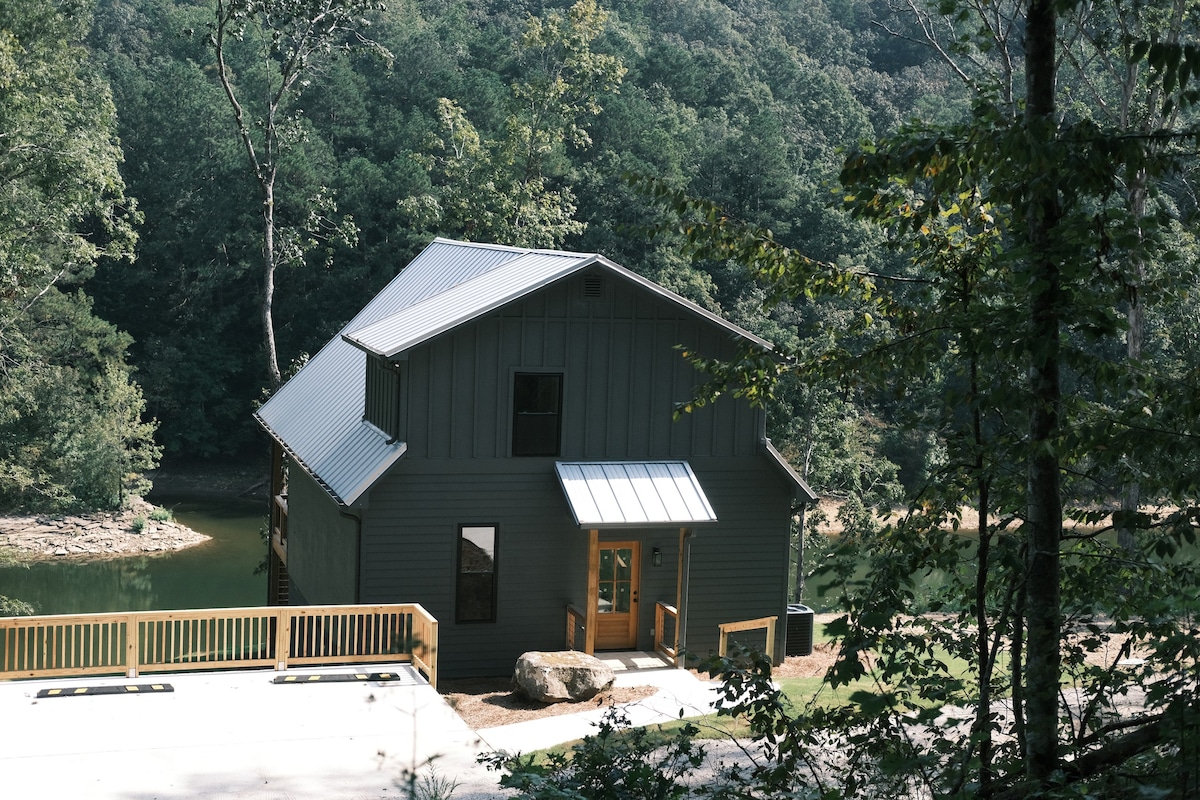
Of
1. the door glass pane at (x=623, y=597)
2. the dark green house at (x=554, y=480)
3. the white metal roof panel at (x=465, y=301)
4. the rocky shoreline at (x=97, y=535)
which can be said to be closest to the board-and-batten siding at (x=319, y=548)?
the dark green house at (x=554, y=480)

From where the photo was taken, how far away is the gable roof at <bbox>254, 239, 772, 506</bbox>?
55.0 feet

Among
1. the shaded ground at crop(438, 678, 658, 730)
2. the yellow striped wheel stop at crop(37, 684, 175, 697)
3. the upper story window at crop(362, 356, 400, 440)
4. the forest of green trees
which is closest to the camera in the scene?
the forest of green trees

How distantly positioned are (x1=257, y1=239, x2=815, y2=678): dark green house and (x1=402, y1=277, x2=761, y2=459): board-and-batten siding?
0.03m

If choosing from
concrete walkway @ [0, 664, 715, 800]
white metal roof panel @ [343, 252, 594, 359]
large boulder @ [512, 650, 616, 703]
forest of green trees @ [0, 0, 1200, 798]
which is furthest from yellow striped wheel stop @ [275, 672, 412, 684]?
forest of green trees @ [0, 0, 1200, 798]

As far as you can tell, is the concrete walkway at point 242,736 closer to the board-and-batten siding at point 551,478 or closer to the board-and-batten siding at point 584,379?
the board-and-batten siding at point 551,478

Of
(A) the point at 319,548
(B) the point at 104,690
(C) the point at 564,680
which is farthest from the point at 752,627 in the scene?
(B) the point at 104,690

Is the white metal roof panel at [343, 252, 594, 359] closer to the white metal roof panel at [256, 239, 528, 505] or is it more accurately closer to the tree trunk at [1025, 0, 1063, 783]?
the white metal roof panel at [256, 239, 528, 505]

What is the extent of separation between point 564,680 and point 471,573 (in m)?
2.67

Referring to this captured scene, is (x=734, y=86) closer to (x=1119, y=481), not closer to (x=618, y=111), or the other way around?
(x=618, y=111)

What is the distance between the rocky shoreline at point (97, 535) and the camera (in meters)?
37.8

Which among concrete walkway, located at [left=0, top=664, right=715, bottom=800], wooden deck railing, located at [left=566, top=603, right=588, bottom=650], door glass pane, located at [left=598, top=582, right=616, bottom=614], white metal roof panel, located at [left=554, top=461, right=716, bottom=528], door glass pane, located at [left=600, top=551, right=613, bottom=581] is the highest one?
white metal roof panel, located at [left=554, top=461, right=716, bottom=528]

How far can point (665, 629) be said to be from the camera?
1783cm

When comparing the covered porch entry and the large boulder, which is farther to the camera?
the covered porch entry

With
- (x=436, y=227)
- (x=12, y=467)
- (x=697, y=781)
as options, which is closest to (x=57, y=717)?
(x=697, y=781)
